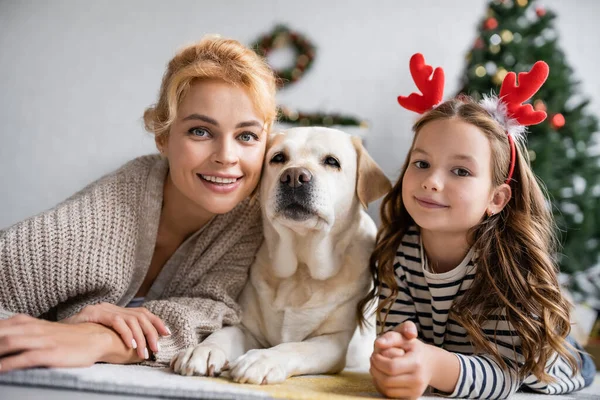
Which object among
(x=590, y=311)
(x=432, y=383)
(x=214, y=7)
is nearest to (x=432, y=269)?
(x=432, y=383)

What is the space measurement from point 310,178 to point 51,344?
86 cm

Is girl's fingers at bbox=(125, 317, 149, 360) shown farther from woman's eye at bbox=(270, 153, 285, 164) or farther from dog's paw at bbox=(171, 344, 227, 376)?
woman's eye at bbox=(270, 153, 285, 164)

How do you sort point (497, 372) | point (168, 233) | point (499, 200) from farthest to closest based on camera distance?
point (168, 233)
point (499, 200)
point (497, 372)

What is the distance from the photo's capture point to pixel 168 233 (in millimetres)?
2125

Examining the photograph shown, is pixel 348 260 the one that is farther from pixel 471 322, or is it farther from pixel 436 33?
pixel 436 33

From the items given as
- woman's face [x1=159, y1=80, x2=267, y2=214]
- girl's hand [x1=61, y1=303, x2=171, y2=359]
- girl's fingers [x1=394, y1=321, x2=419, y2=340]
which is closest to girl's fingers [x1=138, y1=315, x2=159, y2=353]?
girl's hand [x1=61, y1=303, x2=171, y2=359]

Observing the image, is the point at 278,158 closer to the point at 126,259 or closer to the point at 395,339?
the point at 126,259

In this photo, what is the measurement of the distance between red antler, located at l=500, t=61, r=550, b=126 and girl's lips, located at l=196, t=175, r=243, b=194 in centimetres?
94

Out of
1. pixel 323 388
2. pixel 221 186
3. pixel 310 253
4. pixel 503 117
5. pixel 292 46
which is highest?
pixel 292 46

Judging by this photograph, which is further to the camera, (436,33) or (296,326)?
(436,33)

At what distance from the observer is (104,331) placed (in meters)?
1.51

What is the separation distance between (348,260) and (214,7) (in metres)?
3.85

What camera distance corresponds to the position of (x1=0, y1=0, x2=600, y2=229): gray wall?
15.7ft

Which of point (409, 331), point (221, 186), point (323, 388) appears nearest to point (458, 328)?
point (409, 331)
